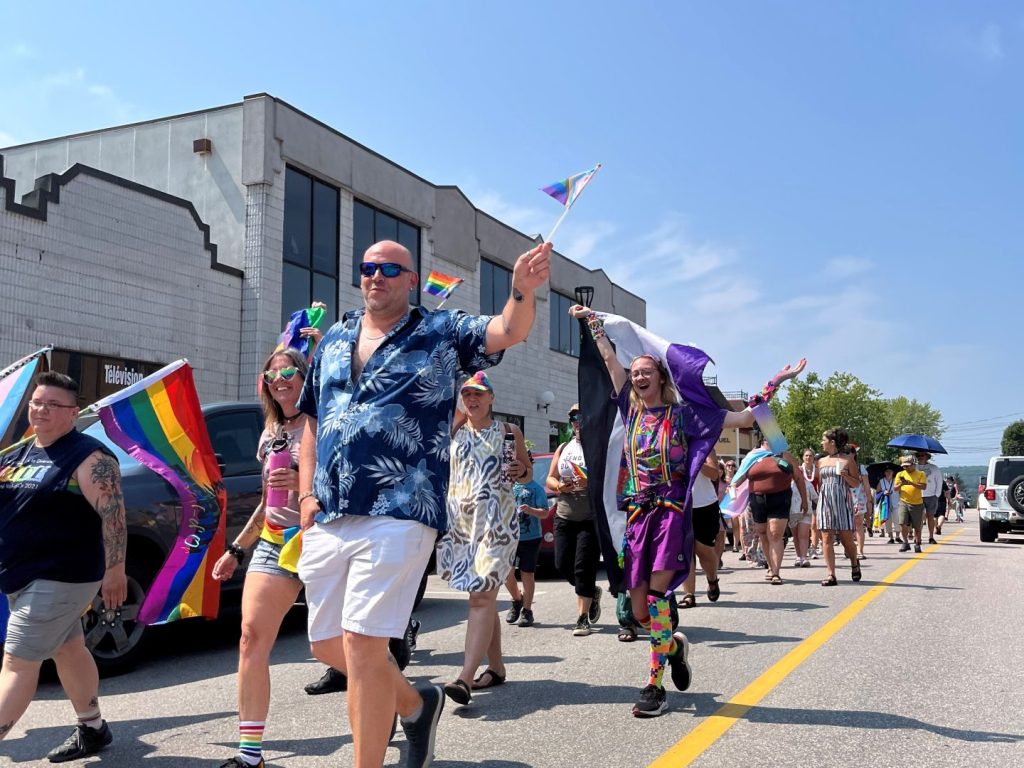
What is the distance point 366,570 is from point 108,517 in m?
1.65

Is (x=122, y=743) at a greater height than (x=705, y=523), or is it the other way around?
(x=705, y=523)

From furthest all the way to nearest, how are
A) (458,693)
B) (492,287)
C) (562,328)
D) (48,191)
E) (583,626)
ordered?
1. (562,328)
2. (492,287)
3. (48,191)
4. (583,626)
5. (458,693)

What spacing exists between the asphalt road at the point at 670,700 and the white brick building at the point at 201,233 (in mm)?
7934

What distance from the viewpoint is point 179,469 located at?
5539mm

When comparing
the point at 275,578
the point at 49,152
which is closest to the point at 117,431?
the point at 275,578

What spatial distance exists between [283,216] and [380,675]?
1647cm

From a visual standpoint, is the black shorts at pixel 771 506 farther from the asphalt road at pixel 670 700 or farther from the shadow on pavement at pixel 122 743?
the shadow on pavement at pixel 122 743

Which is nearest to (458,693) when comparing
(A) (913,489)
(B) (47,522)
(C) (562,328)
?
(B) (47,522)

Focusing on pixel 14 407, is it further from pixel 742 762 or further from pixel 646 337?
pixel 742 762

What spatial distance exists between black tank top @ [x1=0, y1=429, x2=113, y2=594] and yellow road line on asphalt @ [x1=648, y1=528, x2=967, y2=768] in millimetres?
2620

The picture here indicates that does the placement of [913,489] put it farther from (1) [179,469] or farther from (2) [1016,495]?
(1) [179,469]

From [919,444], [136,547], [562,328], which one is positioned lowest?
[136,547]

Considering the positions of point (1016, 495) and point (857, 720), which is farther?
point (1016, 495)

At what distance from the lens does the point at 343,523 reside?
10.8 ft
